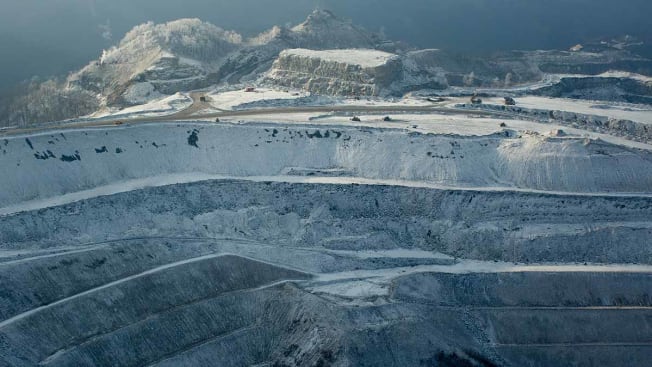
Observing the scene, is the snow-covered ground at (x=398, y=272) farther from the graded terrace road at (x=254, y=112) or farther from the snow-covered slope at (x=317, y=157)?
the graded terrace road at (x=254, y=112)

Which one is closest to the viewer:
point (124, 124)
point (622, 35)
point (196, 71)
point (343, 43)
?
point (124, 124)

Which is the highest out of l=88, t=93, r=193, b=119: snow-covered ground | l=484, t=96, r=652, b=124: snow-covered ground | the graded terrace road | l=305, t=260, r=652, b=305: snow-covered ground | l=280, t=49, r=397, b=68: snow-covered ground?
l=280, t=49, r=397, b=68: snow-covered ground

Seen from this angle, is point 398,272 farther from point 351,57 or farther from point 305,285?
point 351,57

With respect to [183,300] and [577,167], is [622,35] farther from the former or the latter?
[183,300]

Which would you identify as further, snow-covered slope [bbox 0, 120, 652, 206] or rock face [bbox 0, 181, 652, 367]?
snow-covered slope [bbox 0, 120, 652, 206]

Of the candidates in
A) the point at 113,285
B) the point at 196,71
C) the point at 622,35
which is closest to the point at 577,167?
the point at 113,285

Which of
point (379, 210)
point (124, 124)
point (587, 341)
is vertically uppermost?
point (124, 124)

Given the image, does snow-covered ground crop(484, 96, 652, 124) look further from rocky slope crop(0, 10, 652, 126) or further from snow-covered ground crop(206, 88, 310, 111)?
snow-covered ground crop(206, 88, 310, 111)

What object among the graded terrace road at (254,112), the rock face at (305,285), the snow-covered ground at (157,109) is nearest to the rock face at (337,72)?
the graded terrace road at (254,112)

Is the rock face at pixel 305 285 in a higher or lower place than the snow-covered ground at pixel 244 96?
lower

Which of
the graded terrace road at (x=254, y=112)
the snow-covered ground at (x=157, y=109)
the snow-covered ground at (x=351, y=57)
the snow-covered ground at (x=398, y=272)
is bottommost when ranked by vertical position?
the snow-covered ground at (x=398, y=272)

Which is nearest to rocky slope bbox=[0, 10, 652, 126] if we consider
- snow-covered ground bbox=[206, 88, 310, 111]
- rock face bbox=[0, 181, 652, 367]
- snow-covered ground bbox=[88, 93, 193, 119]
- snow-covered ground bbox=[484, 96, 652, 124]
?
snow-covered ground bbox=[206, 88, 310, 111]
